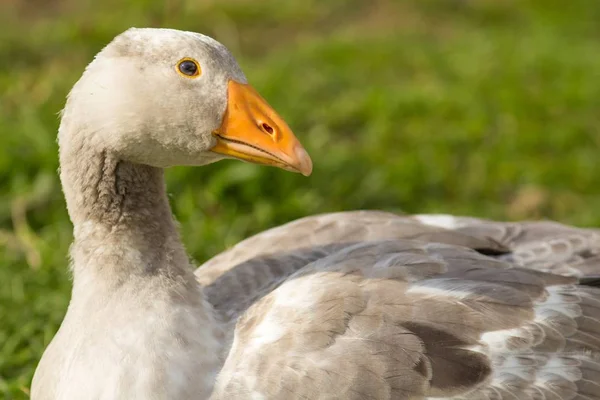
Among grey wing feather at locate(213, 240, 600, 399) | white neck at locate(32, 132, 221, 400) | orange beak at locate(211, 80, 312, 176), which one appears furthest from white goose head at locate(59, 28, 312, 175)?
grey wing feather at locate(213, 240, 600, 399)

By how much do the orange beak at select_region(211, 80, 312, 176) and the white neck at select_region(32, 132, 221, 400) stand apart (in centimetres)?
33

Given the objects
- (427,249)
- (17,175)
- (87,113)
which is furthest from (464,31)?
(87,113)

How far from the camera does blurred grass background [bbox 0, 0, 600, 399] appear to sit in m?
5.07

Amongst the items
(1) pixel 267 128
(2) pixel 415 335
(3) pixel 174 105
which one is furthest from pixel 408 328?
(3) pixel 174 105

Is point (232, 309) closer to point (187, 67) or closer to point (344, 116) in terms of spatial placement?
point (187, 67)

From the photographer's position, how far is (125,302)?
3.06 m

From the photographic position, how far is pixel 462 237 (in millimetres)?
3793

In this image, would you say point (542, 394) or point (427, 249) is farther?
point (427, 249)

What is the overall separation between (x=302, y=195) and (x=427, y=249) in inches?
82.0

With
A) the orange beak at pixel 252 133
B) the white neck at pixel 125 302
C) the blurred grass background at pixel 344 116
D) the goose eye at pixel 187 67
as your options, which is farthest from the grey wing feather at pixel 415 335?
the blurred grass background at pixel 344 116

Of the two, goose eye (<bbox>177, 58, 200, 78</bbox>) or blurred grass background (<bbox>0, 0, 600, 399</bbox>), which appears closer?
goose eye (<bbox>177, 58, 200, 78</bbox>)

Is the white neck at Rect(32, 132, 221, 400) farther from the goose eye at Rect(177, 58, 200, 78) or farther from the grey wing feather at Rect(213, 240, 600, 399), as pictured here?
the goose eye at Rect(177, 58, 200, 78)

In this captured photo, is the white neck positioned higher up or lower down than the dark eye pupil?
lower down

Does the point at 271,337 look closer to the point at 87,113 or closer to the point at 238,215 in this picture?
the point at 87,113
